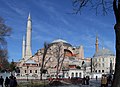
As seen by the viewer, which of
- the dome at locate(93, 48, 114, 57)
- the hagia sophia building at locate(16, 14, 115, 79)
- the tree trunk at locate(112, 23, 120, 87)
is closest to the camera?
the tree trunk at locate(112, 23, 120, 87)

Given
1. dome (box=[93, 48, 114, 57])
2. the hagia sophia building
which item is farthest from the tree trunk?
dome (box=[93, 48, 114, 57])

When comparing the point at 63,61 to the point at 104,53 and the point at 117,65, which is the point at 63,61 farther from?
the point at 117,65

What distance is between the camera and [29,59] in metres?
107

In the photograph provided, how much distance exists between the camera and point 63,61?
10581 centimetres

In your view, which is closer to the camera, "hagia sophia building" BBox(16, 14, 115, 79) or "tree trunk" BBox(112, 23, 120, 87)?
"tree trunk" BBox(112, 23, 120, 87)

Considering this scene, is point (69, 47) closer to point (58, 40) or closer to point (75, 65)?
point (58, 40)

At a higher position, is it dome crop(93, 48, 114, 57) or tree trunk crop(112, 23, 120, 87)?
dome crop(93, 48, 114, 57)

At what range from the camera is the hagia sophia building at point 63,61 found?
96.8 metres

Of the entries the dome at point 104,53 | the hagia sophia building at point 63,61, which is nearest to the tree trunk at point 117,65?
the hagia sophia building at point 63,61

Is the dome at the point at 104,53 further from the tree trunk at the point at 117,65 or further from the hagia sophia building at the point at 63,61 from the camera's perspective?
the tree trunk at the point at 117,65

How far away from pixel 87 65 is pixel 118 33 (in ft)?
349

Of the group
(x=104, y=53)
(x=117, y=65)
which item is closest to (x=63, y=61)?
(x=104, y=53)

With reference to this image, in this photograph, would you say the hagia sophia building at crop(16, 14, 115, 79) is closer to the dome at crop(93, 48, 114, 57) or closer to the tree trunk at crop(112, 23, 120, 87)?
the dome at crop(93, 48, 114, 57)

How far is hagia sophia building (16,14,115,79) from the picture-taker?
96.8 m
